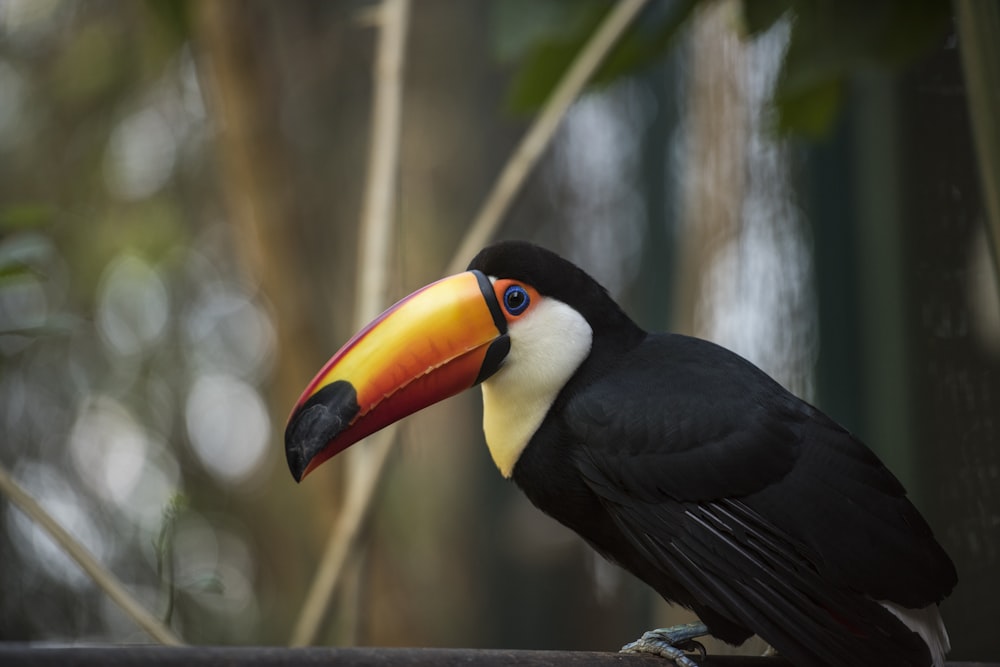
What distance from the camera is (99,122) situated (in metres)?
3.51

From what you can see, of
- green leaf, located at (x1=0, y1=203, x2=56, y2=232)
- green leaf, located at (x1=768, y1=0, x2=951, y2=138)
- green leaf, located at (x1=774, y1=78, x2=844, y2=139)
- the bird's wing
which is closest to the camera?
the bird's wing

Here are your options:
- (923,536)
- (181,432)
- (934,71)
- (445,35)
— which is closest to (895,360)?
(934,71)

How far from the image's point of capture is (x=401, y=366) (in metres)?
1.38

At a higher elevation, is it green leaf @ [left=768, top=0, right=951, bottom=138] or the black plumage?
green leaf @ [left=768, top=0, right=951, bottom=138]

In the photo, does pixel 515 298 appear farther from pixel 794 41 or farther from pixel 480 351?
pixel 794 41

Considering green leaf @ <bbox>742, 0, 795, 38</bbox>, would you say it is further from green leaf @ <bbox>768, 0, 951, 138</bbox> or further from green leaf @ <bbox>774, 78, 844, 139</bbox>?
green leaf @ <bbox>774, 78, 844, 139</bbox>

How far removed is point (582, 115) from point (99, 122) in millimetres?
1513

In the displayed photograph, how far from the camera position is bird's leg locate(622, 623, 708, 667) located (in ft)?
4.26

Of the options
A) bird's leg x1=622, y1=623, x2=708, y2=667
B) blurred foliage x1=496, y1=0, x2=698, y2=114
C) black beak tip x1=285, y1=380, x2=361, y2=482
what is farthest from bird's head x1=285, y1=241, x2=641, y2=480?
blurred foliage x1=496, y1=0, x2=698, y2=114

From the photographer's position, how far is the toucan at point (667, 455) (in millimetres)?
1258

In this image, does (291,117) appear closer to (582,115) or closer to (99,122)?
(99,122)

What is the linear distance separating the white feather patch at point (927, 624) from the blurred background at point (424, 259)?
61cm

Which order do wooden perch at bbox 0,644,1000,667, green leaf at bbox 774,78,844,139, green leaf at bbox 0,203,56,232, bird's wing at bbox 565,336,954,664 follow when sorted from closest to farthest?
wooden perch at bbox 0,644,1000,667, bird's wing at bbox 565,336,954,664, green leaf at bbox 0,203,56,232, green leaf at bbox 774,78,844,139

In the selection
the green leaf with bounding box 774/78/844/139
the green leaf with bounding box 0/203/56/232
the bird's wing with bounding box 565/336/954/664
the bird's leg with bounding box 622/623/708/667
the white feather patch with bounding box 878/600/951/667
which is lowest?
the white feather patch with bounding box 878/600/951/667
